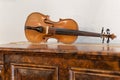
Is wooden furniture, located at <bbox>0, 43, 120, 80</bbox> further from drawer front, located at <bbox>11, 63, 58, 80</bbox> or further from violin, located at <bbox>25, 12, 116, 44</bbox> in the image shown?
violin, located at <bbox>25, 12, 116, 44</bbox>

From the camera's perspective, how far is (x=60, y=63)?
101 centimetres

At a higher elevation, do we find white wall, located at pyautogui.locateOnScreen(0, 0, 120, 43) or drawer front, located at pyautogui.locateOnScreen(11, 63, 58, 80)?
white wall, located at pyautogui.locateOnScreen(0, 0, 120, 43)

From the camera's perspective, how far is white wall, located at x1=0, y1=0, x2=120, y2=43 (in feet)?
4.67

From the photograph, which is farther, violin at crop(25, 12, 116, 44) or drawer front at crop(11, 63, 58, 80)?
violin at crop(25, 12, 116, 44)

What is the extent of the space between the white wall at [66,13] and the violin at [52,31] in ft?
0.53

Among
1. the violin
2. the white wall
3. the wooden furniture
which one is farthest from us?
the white wall

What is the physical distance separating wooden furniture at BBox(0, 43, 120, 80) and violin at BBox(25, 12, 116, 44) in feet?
0.76

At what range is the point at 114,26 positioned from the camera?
4.65 ft

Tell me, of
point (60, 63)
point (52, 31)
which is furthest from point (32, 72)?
point (52, 31)

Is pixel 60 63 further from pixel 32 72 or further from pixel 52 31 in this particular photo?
pixel 52 31

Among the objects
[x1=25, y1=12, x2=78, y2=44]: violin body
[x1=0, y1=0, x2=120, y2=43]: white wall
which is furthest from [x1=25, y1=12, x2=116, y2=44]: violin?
[x1=0, y1=0, x2=120, y2=43]: white wall

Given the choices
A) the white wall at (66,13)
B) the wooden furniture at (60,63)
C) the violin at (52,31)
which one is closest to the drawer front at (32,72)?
the wooden furniture at (60,63)

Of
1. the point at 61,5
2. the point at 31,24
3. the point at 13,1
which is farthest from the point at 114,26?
the point at 13,1

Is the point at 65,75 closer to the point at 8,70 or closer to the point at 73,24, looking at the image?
the point at 8,70
